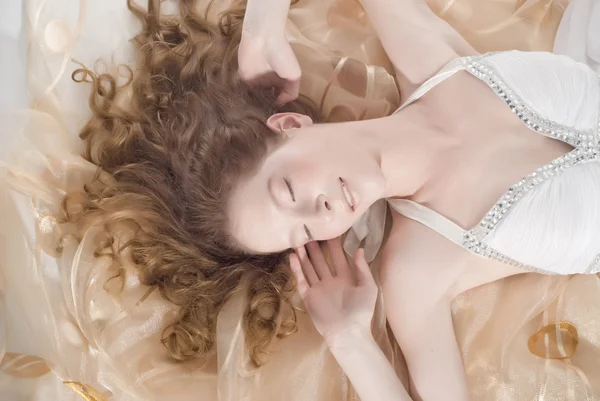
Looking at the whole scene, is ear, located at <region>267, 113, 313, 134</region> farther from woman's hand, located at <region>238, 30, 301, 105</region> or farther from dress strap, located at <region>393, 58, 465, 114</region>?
dress strap, located at <region>393, 58, 465, 114</region>

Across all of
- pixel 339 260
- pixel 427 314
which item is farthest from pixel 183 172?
pixel 427 314

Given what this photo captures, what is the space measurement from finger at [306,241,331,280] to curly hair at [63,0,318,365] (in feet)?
0.31

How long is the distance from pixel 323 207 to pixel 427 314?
0.42 m

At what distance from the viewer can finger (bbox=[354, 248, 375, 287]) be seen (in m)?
1.51

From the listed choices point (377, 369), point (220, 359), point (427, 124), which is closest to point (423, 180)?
point (427, 124)

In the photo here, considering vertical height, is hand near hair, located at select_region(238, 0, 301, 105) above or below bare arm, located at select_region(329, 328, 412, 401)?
above

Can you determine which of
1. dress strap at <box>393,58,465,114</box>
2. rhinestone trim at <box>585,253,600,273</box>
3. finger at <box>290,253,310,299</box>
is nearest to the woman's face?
finger at <box>290,253,310,299</box>

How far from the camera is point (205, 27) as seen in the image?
161 centimetres

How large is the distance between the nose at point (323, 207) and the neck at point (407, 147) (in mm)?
202

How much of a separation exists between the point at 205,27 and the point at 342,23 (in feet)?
1.37

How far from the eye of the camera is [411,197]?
5.07 ft

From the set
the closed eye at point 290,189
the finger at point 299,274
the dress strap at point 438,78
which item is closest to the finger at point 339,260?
the finger at point 299,274

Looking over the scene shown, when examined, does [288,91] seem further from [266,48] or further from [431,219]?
[431,219]

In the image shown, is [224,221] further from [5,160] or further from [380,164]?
[5,160]
